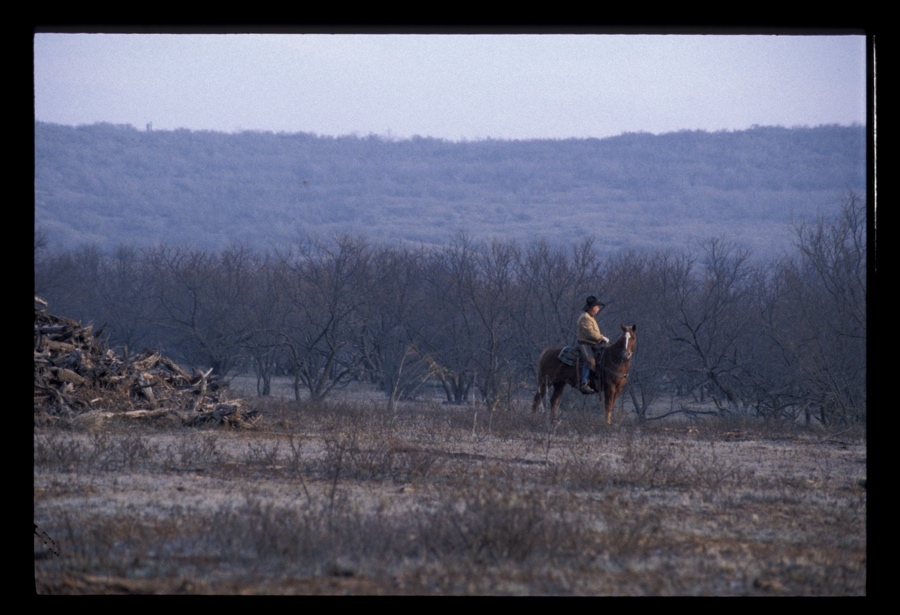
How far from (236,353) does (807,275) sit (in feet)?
58.3

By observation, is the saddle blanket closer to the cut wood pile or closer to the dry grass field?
the dry grass field

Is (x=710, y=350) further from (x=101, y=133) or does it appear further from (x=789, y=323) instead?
(x=101, y=133)

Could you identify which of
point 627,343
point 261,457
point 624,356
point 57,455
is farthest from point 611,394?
point 57,455

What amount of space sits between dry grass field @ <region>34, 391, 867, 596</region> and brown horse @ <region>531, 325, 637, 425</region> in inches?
159

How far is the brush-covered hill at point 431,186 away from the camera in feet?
250

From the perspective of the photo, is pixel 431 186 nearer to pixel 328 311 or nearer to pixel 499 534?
pixel 328 311

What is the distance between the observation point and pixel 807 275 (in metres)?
25.7

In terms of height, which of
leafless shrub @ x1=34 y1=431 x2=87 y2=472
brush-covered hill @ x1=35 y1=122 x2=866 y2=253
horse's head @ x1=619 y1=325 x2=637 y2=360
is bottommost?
leafless shrub @ x1=34 y1=431 x2=87 y2=472

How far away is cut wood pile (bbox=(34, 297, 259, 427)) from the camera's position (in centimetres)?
1284

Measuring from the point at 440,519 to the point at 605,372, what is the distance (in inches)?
398

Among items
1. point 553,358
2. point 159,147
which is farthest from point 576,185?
point 553,358

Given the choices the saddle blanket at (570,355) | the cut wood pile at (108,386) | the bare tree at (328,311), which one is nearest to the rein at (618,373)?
the saddle blanket at (570,355)

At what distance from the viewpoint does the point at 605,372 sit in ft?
52.2

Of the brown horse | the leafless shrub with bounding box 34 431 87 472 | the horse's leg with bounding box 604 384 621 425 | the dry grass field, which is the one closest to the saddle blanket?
the brown horse
